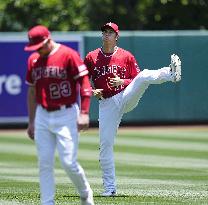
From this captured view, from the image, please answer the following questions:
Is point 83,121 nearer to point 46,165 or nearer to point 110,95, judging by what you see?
point 46,165

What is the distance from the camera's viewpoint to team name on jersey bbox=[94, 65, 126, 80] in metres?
11.4

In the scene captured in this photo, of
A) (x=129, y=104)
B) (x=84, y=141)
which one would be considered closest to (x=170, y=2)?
(x=84, y=141)

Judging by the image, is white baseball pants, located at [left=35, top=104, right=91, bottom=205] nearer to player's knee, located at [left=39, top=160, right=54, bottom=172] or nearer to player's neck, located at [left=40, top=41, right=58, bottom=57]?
player's knee, located at [left=39, top=160, right=54, bottom=172]

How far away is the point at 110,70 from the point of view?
11.4 meters

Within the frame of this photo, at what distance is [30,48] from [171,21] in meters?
26.5

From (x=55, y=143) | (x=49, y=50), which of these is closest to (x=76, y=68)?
(x=49, y=50)

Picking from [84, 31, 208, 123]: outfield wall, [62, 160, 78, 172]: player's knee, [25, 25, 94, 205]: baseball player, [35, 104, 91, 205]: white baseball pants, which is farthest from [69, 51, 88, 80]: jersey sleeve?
[84, 31, 208, 123]: outfield wall

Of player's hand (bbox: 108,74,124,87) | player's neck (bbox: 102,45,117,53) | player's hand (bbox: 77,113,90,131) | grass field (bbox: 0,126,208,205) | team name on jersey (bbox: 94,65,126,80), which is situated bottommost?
grass field (bbox: 0,126,208,205)

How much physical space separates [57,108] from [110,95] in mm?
2446

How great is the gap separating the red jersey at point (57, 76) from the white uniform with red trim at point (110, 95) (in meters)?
2.26

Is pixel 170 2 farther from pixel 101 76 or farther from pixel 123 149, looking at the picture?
pixel 101 76

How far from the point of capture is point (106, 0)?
3838 cm

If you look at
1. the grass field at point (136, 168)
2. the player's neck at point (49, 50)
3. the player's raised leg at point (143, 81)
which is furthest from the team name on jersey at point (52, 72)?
the player's raised leg at point (143, 81)

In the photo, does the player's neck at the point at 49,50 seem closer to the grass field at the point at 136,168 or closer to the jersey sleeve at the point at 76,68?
the jersey sleeve at the point at 76,68
